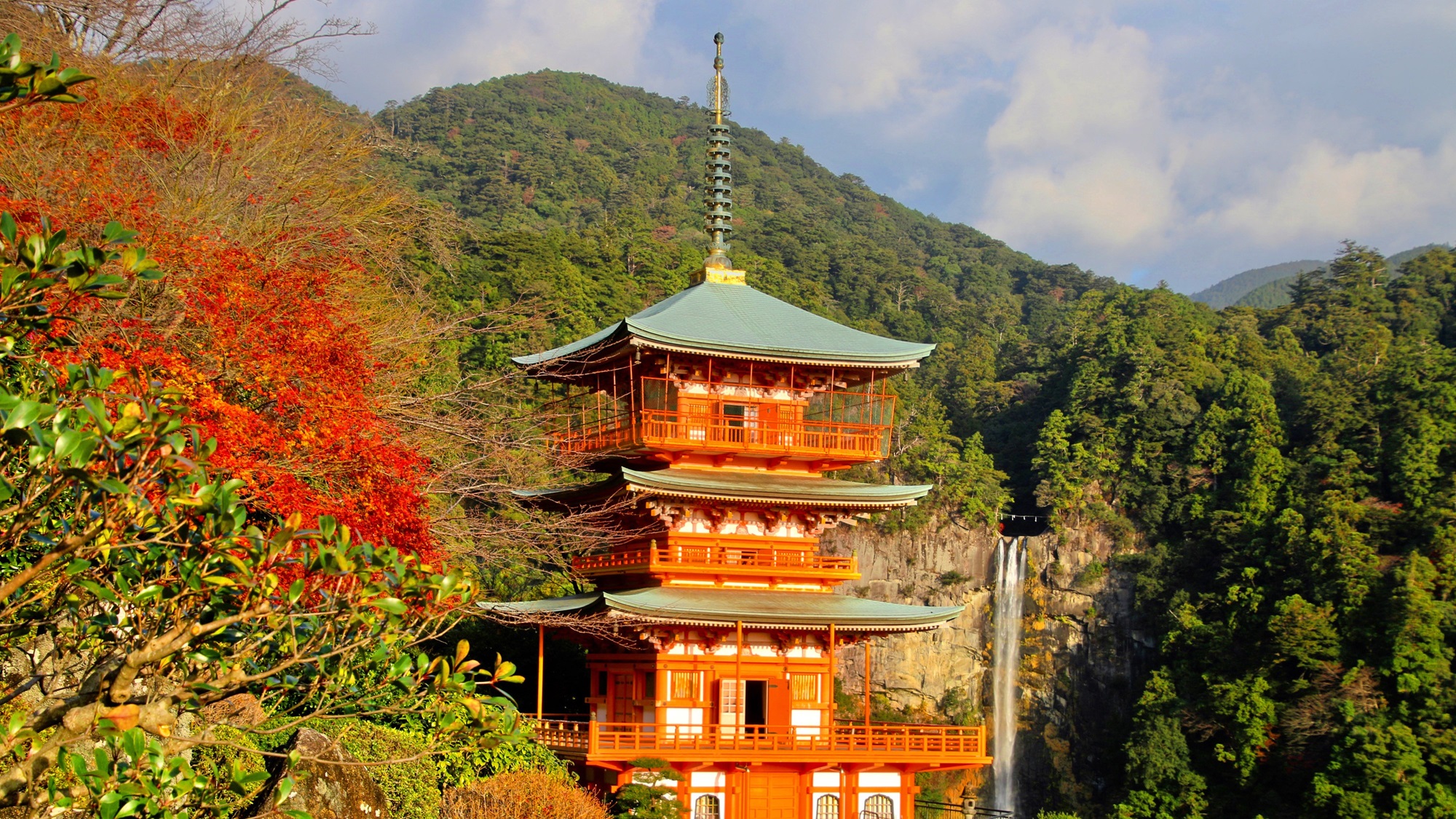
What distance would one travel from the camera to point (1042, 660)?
4500cm

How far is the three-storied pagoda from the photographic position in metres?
19.6

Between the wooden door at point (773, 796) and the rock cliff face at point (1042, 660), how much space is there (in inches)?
944

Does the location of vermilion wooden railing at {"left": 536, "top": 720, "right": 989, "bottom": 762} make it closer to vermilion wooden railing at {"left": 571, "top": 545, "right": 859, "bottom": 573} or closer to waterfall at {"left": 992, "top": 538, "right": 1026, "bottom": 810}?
vermilion wooden railing at {"left": 571, "top": 545, "right": 859, "bottom": 573}

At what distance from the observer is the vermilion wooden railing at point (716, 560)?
20.9 metres

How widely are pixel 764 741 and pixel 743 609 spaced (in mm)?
1999

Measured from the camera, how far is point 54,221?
1455 cm

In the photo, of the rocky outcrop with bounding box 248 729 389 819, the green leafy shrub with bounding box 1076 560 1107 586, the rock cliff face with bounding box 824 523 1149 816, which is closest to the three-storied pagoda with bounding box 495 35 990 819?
the rocky outcrop with bounding box 248 729 389 819

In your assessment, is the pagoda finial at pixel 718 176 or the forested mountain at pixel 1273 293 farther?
the forested mountain at pixel 1273 293

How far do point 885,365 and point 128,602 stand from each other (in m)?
17.5

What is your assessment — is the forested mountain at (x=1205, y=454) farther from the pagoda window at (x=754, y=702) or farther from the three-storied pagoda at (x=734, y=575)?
the pagoda window at (x=754, y=702)

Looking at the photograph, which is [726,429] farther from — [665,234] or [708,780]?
[665,234]

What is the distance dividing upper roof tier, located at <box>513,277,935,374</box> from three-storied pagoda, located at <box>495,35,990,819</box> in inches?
1.7

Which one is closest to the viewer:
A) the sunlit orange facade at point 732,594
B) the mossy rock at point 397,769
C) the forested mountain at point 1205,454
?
the mossy rock at point 397,769

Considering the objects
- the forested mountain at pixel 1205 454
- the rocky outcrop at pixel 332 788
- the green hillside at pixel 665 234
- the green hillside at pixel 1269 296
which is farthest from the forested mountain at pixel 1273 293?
the rocky outcrop at pixel 332 788
